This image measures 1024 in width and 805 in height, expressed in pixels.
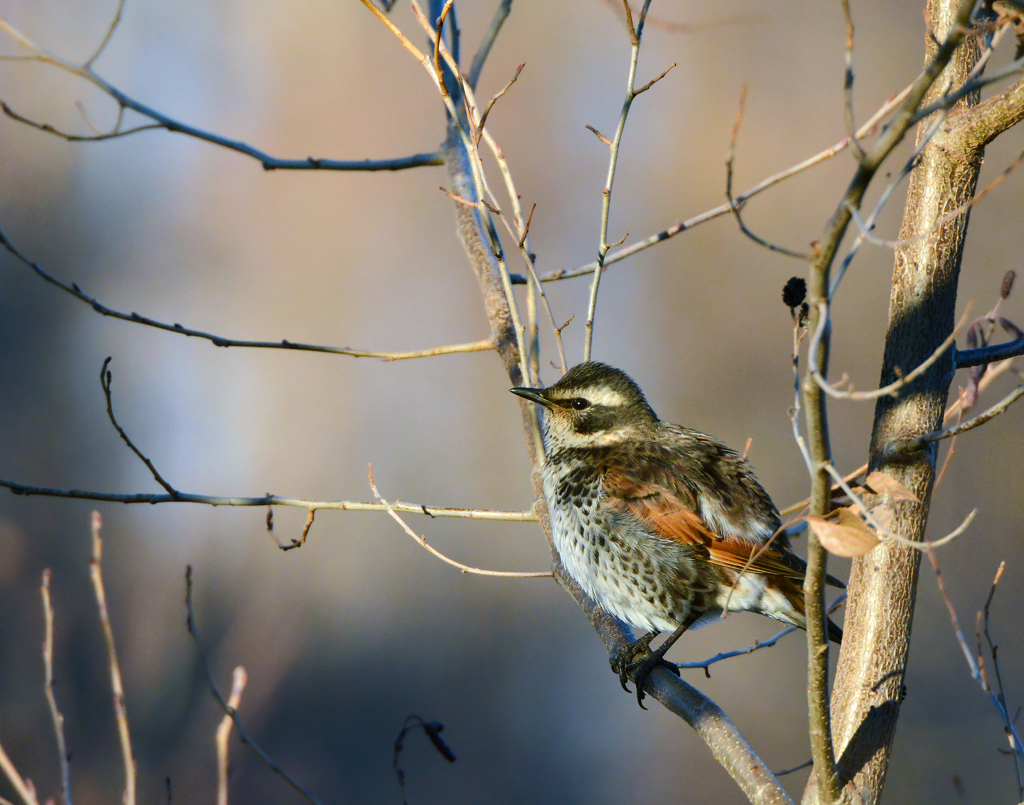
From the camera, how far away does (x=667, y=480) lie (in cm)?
300

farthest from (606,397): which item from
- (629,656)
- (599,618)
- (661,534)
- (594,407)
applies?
(629,656)

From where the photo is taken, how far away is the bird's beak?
→ 3.13 m

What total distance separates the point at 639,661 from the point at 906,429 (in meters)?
Result: 1.16

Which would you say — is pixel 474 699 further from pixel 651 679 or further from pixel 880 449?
pixel 880 449

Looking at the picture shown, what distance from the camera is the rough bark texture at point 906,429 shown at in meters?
2.26

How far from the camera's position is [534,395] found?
126 inches

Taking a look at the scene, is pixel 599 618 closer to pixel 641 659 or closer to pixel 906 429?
pixel 641 659

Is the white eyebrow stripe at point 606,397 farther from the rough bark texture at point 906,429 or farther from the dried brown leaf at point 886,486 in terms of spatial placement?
the dried brown leaf at point 886,486

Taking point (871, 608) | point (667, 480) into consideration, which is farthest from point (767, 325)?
point (871, 608)

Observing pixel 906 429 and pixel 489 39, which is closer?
pixel 906 429

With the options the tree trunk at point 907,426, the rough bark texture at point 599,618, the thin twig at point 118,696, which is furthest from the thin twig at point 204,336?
the tree trunk at point 907,426

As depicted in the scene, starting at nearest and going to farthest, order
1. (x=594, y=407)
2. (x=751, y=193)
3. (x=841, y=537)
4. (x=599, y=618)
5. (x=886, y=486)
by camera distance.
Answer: (x=841, y=537) < (x=886, y=486) < (x=751, y=193) < (x=599, y=618) < (x=594, y=407)

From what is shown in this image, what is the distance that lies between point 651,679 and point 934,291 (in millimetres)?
1461

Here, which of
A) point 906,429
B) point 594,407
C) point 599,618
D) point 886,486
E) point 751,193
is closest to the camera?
point 886,486
